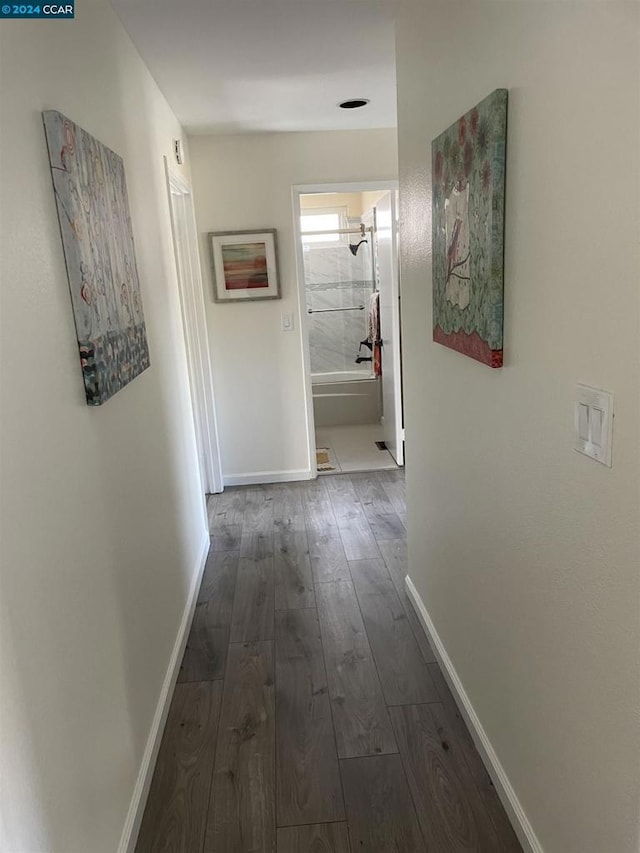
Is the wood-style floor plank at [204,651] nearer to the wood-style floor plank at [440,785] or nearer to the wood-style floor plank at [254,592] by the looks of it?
the wood-style floor plank at [254,592]

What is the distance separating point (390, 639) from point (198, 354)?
2250mm

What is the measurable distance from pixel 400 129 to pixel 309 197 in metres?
3.84

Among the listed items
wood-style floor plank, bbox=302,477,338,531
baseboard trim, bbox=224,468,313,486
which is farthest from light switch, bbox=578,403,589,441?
baseboard trim, bbox=224,468,313,486

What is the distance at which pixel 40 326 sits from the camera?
118 centimetres

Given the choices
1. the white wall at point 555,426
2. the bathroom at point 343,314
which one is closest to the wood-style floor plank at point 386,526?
the white wall at point 555,426

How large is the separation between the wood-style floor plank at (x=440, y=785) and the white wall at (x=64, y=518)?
79cm

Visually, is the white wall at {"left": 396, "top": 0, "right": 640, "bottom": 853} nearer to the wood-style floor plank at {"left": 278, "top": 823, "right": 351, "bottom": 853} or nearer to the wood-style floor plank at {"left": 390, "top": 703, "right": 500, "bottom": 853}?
the wood-style floor plank at {"left": 390, "top": 703, "right": 500, "bottom": 853}

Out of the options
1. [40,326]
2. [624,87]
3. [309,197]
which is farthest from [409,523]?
[309,197]

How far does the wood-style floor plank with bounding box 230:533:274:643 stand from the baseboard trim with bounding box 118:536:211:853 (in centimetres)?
20

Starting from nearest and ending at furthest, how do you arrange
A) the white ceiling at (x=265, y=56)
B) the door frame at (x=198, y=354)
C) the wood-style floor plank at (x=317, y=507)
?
1. the white ceiling at (x=265, y=56)
2. the wood-style floor plank at (x=317, y=507)
3. the door frame at (x=198, y=354)

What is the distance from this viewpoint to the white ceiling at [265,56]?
197cm

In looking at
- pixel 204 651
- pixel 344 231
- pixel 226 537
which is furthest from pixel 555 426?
pixel 344 231

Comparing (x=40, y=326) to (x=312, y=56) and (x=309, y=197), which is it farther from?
(x=309, y=197)


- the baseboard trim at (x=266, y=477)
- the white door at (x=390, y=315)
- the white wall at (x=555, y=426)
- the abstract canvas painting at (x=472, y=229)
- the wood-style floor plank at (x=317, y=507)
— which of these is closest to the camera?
the white wall at (x=555, y=426)
